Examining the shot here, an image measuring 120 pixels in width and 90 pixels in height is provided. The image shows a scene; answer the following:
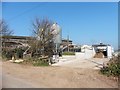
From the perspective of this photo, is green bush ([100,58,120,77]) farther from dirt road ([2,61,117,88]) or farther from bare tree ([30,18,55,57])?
bare tree ([30,18,55,57])

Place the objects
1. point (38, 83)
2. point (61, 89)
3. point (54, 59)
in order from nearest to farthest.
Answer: point (61, 89)
point (38, 83)
point (54, 59)

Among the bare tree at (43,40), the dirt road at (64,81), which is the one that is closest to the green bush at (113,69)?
the dirt road at (64,81)

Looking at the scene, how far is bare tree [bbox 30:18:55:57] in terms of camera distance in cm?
2614

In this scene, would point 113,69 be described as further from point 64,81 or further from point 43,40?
point 43,40

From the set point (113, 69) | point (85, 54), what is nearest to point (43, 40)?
point (85, 54)

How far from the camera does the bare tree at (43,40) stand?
26141 millimetres

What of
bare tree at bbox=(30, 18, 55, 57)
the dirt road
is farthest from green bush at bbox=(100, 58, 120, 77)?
bare tree at bbox=(30, 18, 55, 57)

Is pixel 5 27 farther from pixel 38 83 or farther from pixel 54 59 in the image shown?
pixel 38 83

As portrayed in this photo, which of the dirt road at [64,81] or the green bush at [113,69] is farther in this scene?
the green bush at [113,69]

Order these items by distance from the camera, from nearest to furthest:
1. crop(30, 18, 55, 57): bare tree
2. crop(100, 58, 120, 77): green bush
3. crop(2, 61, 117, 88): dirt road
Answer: crop(2, 61, 117, 88): dirt road < crop(100, 58, 120, 77): green bush < crop(30, 18, 55, 57): bare tree

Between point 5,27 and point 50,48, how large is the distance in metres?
12.1

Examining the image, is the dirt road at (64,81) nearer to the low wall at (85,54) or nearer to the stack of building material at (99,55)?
the low wall at (85,54)

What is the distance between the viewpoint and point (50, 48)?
88.7ft

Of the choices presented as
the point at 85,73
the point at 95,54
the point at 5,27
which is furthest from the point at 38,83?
the point at 5,27
